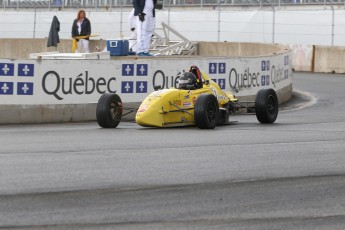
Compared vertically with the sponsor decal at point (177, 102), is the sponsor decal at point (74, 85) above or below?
above

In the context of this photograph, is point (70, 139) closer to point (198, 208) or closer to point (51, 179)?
point (51, 179)

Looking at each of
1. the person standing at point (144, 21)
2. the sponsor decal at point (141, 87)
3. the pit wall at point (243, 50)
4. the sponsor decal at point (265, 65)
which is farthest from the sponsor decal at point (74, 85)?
the pit wall at point (243, 50)

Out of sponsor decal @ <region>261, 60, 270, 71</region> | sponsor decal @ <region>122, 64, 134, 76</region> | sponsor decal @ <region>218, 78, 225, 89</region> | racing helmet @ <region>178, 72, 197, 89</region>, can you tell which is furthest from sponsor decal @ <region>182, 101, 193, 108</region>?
sponsor decal @ <region>261, 60, 270, 71</region>

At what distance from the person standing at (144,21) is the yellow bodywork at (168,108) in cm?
1189

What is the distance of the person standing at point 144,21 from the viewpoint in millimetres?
29375

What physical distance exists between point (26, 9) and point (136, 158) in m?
32.1

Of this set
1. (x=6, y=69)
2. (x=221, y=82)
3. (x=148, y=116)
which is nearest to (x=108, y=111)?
(x=148, y=116)

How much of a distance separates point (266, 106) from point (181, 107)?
2.02 m

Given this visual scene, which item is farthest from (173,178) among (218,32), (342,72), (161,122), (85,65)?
(218,32)

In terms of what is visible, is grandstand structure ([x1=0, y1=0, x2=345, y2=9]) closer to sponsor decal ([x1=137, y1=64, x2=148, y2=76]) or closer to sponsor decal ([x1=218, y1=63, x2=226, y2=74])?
sponsor decal ([x1=218, y1=63, x2=226, y2=74])

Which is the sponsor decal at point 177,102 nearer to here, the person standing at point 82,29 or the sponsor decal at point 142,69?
the sponsor decal at point 142,69

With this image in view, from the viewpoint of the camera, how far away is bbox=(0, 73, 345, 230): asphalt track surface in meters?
8.58

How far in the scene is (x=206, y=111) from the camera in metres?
17.0

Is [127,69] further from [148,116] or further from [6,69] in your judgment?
[148,116]
